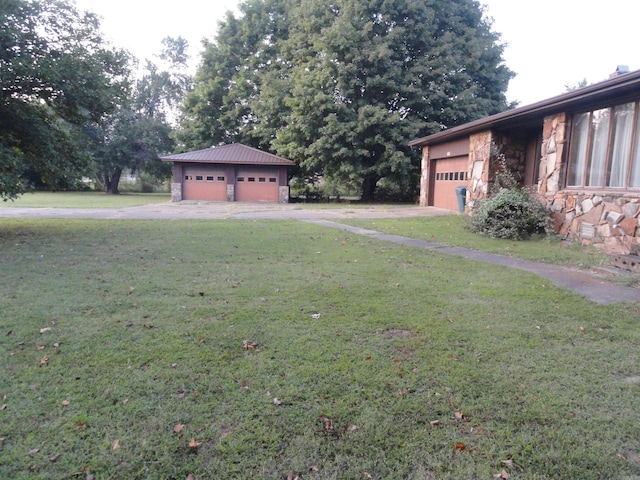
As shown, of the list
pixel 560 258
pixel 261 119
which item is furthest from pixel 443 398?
pixel 261 119

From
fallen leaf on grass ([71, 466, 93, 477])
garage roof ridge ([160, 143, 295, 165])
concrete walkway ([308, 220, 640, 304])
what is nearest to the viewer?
fallen leaf on grass ([71, 466, 93, 477])

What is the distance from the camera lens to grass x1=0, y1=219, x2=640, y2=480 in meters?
2.43

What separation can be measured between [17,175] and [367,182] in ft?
65.5

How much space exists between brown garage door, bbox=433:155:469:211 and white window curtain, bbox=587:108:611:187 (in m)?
7.02

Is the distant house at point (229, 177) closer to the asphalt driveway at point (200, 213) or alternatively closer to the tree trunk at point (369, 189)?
the tree trunk at point (369, 189)

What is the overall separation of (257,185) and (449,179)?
12.9 m

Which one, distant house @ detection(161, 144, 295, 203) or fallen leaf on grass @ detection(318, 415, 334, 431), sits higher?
distant house @ detection(161, 144, 295, 203)

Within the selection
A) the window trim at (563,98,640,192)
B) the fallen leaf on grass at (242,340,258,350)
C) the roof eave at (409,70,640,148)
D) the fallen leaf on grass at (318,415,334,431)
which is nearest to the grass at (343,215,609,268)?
the window trim at (563,98,640,192)

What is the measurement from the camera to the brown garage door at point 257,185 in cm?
2720

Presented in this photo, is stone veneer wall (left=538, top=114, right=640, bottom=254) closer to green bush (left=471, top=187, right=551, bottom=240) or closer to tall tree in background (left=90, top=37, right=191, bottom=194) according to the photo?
green bush (left=471, top=187, right=551, bottom=240)

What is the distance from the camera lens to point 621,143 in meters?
8.53

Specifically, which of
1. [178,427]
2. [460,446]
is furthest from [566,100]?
[178,427]

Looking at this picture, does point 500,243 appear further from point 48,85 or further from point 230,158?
point 230,158

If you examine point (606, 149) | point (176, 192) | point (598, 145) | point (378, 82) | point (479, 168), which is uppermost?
point (378, 82)
